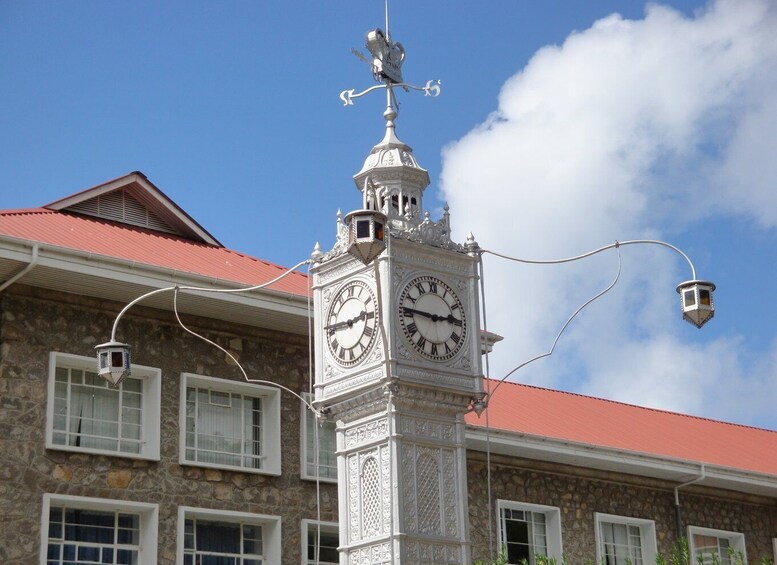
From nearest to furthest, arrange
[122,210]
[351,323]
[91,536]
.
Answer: [351,323] < [91,536] < [122,210]

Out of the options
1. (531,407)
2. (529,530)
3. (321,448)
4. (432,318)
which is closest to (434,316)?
(432,318)

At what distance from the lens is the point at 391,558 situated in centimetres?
1435

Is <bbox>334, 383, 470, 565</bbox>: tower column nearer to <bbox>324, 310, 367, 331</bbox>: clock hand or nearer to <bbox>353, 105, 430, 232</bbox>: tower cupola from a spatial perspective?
<bbox>324, 310, 367, 331</bbox>: clock hand

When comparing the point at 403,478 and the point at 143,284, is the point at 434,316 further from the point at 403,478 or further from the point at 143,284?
the point at 143,284

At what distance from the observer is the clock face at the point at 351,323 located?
15227 millimetres

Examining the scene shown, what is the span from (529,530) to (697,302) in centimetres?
898

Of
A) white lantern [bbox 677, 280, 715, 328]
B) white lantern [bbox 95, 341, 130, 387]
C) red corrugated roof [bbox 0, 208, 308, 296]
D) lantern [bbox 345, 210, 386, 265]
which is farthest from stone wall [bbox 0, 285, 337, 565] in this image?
white lantern [bbox 677, 280, 715, 328]

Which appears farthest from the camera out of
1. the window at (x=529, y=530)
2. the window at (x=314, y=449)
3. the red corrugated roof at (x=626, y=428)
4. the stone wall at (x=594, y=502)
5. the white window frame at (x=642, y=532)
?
the red corrugated roof at (x=626, y=428)

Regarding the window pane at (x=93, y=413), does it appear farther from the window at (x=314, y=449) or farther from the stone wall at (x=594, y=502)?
the stone wall at (x=594, y=502)

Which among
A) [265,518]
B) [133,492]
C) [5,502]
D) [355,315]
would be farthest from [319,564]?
[355,315]

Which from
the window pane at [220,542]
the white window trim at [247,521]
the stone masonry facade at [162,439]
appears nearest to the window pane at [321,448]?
the stone masonry facade at [162,439]

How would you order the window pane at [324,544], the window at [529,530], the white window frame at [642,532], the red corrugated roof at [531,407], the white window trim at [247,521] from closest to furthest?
the white window trim at [247,521]
the red corrugated roof at [531,407]
the window pane at [324,544]
the window at [529,530]
the white window frame at [642,532]

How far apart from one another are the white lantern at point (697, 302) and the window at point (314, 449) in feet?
22.1

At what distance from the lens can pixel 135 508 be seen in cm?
1914
